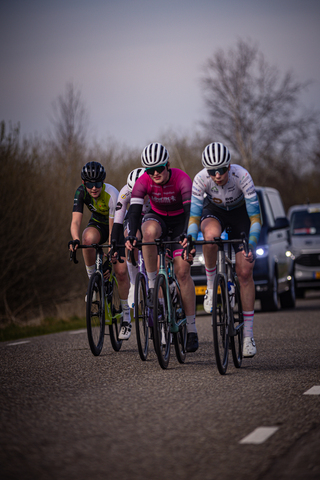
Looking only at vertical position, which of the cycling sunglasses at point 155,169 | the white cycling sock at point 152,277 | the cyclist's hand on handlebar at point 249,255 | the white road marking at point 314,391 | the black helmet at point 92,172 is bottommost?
the white road marking at point 314,391

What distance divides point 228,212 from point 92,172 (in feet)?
5.71

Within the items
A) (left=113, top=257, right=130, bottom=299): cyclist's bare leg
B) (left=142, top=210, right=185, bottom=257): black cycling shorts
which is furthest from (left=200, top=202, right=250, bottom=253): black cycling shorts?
(left=113, top=257, right=130, bottom=299): cyclist's bare leg

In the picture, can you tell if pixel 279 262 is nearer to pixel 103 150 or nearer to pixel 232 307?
pixel 232 307

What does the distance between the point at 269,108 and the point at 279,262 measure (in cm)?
2431

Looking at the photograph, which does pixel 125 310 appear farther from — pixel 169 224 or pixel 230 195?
pixel 230 195

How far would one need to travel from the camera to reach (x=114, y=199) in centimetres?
865

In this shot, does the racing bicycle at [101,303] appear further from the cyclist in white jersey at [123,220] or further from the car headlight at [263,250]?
the car headlight at [263,250]

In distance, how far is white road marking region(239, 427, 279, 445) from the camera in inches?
167

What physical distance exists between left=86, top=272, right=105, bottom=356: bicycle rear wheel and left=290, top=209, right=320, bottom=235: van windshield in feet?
36.7

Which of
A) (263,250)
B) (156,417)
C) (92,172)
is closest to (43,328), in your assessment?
(263,250)

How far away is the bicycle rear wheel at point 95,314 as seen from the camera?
7.85 m

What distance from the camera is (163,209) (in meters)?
7.80

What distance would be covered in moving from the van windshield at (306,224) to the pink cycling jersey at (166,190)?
11.4 m

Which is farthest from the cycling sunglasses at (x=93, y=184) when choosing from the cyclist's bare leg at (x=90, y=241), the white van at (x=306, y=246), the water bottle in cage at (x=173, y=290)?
the white van at (x=306, y=246)
